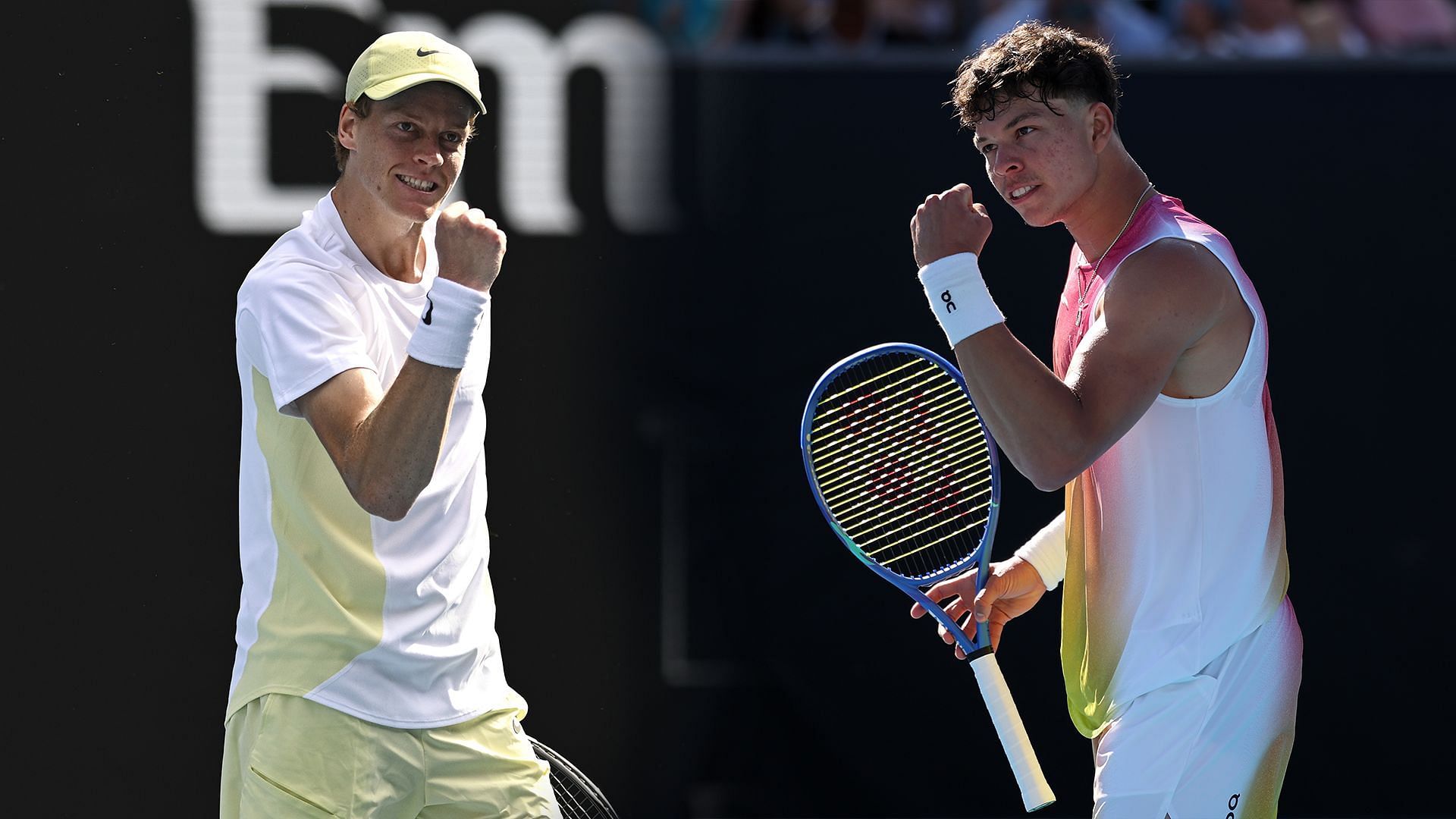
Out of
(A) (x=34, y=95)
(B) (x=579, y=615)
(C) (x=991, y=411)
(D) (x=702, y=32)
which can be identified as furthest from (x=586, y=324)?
(C) (x=991, y=411)

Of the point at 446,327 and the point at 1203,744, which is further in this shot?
the point at 1203,744

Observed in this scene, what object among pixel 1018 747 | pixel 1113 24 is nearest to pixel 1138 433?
pixel 1018 747

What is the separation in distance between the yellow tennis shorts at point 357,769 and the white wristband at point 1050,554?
0.89 meters

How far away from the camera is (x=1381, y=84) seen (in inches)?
197

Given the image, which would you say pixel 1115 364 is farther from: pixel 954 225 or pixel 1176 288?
pixel 954 225

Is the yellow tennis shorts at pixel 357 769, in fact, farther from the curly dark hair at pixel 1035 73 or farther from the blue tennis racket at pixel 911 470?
the curly dark hair at pixel 1035 73

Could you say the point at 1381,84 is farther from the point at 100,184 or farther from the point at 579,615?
the point at 100,184

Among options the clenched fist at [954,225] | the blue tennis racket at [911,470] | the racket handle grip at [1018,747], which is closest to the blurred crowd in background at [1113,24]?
the blue tennis racket at [911,470]

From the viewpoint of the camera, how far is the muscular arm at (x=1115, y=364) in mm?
2441

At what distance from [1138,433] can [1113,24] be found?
10.1 ft

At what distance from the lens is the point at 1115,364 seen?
247 cm

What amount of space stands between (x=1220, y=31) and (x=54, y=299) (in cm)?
344

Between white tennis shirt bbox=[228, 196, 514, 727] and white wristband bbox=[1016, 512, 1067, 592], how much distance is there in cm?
96

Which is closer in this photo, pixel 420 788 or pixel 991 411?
pixel 991 411
